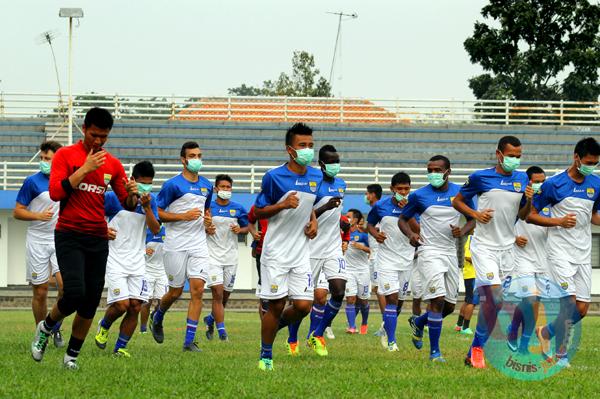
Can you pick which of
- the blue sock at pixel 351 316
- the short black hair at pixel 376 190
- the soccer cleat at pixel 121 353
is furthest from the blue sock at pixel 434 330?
the blue sock at pixel 351 316

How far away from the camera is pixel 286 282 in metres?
12.5

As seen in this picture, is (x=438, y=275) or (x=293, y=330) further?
(x=293, y=330)

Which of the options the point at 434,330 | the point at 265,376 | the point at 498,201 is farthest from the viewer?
the point at 434,330

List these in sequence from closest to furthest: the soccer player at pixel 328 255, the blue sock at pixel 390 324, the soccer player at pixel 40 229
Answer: the soccer player at pixel 328 255
the soccer player at pixel 40 229
the blue sock at pixel 390 324

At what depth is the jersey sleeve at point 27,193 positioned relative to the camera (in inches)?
613

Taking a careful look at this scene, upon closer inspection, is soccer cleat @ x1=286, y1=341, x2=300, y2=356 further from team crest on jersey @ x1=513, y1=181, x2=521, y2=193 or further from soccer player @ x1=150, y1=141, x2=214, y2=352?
team crest on jersey @ x1=513, y1=181, x2=521, y2=193

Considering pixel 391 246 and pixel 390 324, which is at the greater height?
pixel 391 246

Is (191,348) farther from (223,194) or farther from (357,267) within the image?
(357,267)

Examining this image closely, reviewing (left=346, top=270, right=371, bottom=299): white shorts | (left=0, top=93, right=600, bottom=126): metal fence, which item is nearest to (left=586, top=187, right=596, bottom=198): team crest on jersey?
(left=346, top=270, right=371, bottom=299): white shorts

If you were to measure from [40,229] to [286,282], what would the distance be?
4.88 metres

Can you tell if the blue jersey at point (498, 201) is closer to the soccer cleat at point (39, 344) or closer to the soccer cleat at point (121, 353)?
the soccer cleat at point (121, 353)

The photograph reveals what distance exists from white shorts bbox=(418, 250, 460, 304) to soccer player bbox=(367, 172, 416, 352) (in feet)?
10.4

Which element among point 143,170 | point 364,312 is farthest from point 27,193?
point 364,312

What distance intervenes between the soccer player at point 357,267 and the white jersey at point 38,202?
7.76 meters
